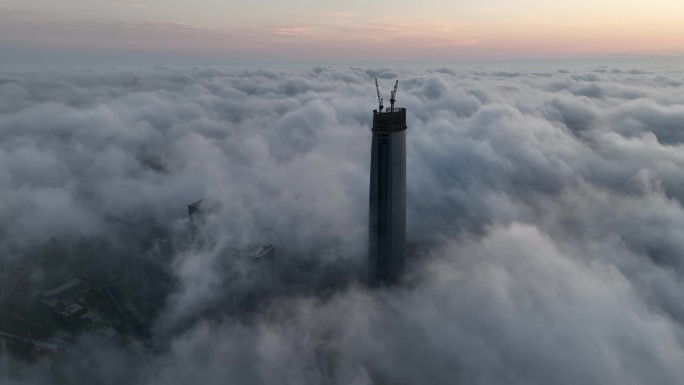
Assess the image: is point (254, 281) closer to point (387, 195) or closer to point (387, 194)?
point (387, 195)

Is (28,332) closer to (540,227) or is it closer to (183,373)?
(183,373)

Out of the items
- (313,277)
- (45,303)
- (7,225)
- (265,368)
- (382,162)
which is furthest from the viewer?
(7,225)

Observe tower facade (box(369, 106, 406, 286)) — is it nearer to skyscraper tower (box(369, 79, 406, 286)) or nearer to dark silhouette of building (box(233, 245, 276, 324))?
skyscraper tower (box(369, 79, 406, 286))

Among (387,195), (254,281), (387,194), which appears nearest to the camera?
(387,194)

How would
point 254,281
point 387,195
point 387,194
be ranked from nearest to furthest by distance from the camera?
1. point 387,194
2. point 387,195
3. point 254,281

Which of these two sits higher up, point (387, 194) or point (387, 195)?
point (387, 194)

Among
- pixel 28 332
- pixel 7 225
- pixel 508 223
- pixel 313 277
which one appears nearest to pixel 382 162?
pixel 313 277

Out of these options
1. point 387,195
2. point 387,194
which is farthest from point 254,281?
point 387,194
